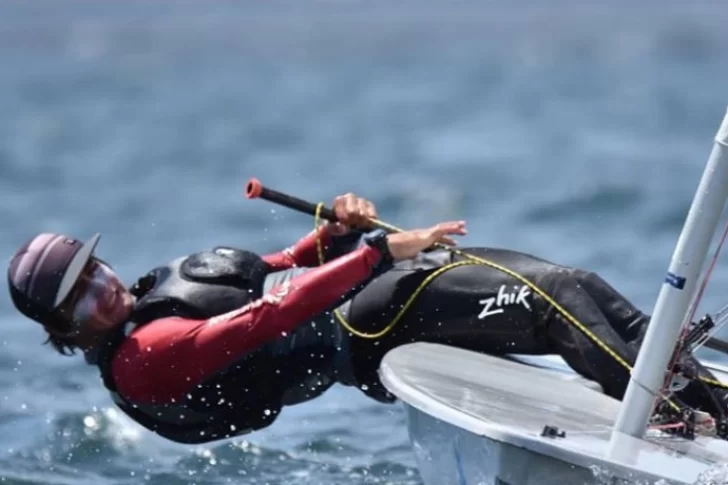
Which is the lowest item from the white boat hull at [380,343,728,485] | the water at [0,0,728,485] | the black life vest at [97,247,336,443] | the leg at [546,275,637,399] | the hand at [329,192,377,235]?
the water at [0,0,728,485]

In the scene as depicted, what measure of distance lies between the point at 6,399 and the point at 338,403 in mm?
1497

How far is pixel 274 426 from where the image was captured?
6.61m

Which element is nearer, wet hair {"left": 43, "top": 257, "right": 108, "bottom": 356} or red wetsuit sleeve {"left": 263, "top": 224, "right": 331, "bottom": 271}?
wet hair {"left": 43, "top": 257, "right": 108, "bottom": 356}

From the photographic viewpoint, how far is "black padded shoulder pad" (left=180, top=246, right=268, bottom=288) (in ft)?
17.0

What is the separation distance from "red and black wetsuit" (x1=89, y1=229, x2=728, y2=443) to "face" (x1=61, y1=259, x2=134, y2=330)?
0.06 meters

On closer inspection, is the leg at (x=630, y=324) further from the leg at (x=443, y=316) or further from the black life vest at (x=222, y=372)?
the black life vest at (x=222, y=372)

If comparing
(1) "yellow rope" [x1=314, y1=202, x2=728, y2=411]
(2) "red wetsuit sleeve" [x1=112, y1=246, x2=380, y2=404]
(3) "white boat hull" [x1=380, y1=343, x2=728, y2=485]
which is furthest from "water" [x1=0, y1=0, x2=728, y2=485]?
(3) "white boat hull" [x1=380, y1=343, x2=728, y2=485]

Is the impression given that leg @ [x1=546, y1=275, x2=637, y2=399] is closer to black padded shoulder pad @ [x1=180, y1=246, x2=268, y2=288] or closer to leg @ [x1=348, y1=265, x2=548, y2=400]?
leg @ [x1=348, y1=265, x2=548, y2=400]

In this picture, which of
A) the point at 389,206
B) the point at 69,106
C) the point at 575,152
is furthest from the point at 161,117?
the point at 389,206

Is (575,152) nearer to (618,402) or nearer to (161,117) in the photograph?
(161,117)

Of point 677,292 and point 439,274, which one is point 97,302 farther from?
point 677,292

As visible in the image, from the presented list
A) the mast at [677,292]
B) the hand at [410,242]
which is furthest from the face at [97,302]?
the mast at [677,292]

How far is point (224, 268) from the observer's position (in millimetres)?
5211

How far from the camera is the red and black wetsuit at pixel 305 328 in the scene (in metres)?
4.85
